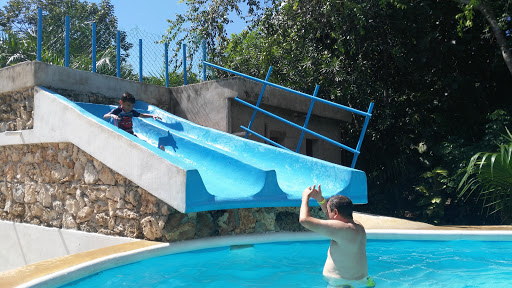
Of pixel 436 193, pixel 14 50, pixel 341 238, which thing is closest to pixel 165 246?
pixel 341 238

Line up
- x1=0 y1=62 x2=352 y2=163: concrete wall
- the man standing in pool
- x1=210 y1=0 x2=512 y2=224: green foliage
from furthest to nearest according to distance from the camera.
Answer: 1. x1=210 y1=0 x2=512 y2=224: green foliage
2. x1=0 y1=62 x2=352 y2=163: concrete wall
3. the man standing in pool

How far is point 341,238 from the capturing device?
3.50 m

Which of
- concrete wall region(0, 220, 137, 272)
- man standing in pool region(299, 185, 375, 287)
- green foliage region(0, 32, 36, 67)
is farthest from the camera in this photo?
green foliage region(0, 32, 36, 67)

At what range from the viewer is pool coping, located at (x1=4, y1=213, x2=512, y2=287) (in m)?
3.47

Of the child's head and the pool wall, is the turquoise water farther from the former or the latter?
the child's head

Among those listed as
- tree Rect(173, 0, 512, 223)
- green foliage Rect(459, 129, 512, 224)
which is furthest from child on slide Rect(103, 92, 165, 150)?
tree Rect(173, 0, 512, 223)

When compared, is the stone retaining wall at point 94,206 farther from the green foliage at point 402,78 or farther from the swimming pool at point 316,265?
the green foliage at point 402,78

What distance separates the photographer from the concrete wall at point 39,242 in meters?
5.64

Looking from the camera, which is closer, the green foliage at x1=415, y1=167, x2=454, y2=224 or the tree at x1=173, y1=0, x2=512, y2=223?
the green foliage at x1=415, y1=167, x2=454, y2=224

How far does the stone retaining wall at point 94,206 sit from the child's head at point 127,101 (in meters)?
1.05

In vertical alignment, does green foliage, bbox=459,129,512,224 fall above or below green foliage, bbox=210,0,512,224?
below

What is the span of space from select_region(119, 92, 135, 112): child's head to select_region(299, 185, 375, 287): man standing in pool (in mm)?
3937

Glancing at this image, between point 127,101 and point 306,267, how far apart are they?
3573 mm

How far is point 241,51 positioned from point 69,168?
883cm
